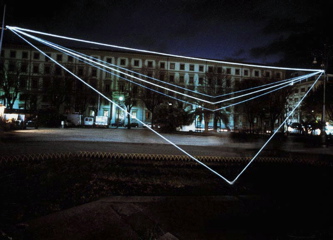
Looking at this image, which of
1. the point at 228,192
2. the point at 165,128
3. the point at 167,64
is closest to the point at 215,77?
the point at 165,128

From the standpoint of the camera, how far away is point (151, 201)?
5129mm

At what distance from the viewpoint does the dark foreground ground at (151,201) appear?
390 cm

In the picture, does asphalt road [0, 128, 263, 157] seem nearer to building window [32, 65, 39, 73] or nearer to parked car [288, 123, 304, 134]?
parked car [288, 123, 304, 134]

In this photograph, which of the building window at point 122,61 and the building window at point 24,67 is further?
the building window at point 122,61

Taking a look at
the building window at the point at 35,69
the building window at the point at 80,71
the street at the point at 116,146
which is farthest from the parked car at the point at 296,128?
the building window at the point at 35,69

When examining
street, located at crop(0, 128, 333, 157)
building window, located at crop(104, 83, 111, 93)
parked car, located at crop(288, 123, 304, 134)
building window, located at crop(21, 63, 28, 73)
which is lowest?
street, located at crop(0, 128, 333, 157)

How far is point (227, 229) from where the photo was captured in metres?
4.11

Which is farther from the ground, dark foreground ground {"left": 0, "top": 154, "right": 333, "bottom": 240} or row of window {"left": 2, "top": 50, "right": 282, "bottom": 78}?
row of window {"left": 2, "top": 50, "right": 282, "bottom": 78}

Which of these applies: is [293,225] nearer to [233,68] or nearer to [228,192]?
[228,192]

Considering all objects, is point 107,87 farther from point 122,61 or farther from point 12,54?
point 12,54

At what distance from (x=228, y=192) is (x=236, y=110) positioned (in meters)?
52.6

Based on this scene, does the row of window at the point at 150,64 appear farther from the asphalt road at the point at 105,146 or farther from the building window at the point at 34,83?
the asphalt road at the point at 105,146

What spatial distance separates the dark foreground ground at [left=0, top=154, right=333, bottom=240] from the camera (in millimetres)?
3904

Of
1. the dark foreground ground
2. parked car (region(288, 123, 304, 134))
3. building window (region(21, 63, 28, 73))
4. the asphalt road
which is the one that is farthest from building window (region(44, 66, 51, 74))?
the dark foreground ground
